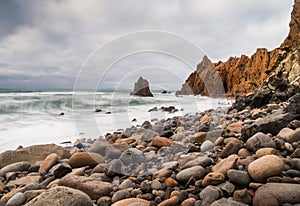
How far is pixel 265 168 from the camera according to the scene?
216 cm

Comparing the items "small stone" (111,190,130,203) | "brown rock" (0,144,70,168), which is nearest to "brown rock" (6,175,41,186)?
"brown rock" (0,144,70,168)

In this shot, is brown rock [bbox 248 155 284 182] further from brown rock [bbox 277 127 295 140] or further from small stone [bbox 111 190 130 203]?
small stone [bbox 111 190 130 203]

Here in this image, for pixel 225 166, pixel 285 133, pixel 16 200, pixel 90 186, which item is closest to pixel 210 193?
pixel 225 166

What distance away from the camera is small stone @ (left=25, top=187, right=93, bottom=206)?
1972mm

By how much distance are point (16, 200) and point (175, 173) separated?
5.78 feet

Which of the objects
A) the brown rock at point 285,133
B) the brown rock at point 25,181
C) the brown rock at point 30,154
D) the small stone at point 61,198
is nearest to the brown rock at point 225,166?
the brown rock at point 285,133

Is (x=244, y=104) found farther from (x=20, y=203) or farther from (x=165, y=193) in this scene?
(x=20, y=203)

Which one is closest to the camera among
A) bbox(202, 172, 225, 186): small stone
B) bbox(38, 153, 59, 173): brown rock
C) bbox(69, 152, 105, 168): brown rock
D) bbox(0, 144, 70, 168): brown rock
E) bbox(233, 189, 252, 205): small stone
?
bbox(233, 189, 252, 205): small stone

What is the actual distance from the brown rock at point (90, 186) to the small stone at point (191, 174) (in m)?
0.77

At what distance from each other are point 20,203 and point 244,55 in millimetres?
45101

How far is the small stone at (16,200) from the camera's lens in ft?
8.25

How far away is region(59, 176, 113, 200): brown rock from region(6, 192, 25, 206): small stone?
42 centimetres

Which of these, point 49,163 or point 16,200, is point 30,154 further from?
point 16,200

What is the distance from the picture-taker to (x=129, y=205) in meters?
2.07
